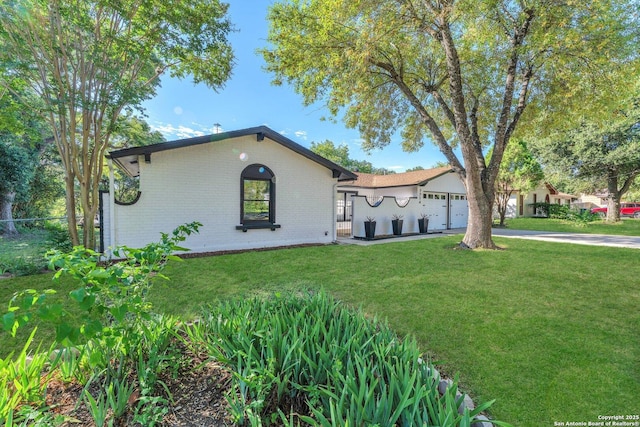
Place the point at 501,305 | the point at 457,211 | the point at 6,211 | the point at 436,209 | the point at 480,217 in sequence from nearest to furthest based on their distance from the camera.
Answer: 1. the point at 501,305
2. the point at 480,217
3. the point at 6,211
4. the point at 436,209
5. the point at 457,211

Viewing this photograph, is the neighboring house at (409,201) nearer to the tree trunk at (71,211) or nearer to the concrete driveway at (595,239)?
the concrete driveway at (595,239)

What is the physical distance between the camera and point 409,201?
13.9 meters

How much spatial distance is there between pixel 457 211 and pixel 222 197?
46.2 ft

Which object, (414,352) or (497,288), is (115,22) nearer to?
(414,352)

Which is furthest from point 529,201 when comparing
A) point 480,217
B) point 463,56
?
point 480,217

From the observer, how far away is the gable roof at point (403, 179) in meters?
15.6

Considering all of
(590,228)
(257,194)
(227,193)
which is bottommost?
(590,228)

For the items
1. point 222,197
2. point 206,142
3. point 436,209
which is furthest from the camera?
point 436,209

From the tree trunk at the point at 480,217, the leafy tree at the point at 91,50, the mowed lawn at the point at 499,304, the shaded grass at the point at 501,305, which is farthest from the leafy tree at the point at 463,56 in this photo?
the mowed lawn at the point at 499,304

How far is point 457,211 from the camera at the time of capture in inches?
666

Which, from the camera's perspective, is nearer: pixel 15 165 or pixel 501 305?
pixel 501 305

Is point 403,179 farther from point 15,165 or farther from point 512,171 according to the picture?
point 15,165

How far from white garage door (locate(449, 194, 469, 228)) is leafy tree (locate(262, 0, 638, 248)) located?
6.53 m

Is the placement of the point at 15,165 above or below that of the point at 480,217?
above
